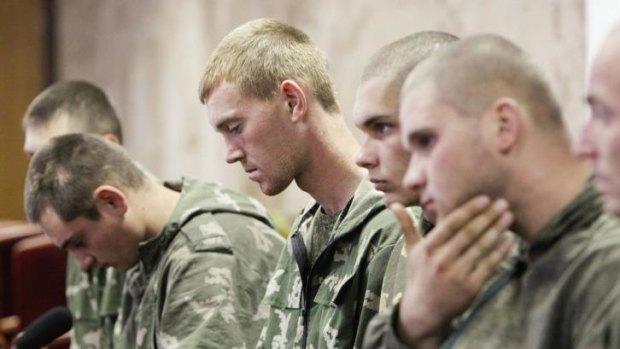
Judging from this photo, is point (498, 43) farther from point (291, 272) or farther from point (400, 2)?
point (400, 2)

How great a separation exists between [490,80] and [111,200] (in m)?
1.69

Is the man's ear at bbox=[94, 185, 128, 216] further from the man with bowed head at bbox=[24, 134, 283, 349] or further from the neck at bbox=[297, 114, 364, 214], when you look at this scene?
the neck at bbox=[297, 114, 364, 214]

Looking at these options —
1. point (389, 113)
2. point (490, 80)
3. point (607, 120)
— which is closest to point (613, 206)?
point (607, 120)

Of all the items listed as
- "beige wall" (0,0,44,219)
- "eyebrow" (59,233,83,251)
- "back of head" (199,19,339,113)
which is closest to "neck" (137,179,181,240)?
"eyebrow" (59,233,83,251)

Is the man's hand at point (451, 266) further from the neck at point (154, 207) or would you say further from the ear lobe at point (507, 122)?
the neck at point (154, 207)

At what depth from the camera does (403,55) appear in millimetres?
2057

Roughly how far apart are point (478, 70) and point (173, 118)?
4529mm

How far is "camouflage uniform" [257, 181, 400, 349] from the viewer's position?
2299mm

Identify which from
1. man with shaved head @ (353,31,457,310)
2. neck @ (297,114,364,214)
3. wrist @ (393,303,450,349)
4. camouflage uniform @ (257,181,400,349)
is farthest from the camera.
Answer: neck @ (297,114,364,214)

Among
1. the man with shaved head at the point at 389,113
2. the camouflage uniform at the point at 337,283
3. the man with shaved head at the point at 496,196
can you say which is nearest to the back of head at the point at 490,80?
the man with shaved head at the point at 496,196

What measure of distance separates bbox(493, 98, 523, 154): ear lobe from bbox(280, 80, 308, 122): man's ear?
1.10 meters

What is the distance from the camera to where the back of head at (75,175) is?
304 centimetres

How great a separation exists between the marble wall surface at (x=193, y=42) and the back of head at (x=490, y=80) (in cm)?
265

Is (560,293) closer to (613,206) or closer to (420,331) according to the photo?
(613,206)
